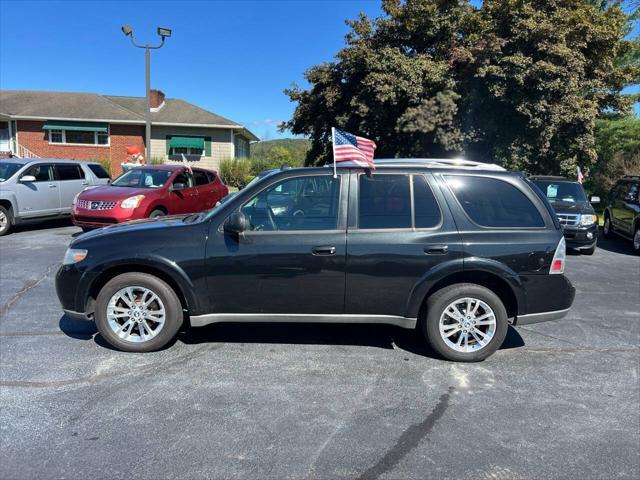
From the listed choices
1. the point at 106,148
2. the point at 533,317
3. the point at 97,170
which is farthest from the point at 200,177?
the point at 106,148

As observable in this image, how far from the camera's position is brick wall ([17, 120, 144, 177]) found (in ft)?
91.6

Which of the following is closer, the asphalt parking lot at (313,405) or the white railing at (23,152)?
the asphalt parking lot at (313,405)

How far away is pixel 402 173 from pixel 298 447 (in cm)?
256

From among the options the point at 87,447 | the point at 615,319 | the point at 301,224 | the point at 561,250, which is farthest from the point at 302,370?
the point at 615,319

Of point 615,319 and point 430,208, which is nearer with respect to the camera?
point 430,208

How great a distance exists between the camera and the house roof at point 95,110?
90.8 ft

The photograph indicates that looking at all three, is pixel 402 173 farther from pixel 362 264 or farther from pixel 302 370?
pixel 302 370

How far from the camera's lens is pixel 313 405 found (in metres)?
3.65

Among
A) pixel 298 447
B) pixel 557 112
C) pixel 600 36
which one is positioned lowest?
pixel 298 447

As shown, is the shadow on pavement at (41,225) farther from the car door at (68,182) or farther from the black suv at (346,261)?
the black suv at (346,261)

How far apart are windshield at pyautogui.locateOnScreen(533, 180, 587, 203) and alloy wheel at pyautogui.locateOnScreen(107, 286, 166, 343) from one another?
966cm

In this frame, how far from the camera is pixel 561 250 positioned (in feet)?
14.6

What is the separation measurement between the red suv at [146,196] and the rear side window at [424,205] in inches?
266

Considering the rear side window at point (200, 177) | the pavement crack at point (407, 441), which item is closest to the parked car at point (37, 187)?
the rear side window at point (200, 177)
